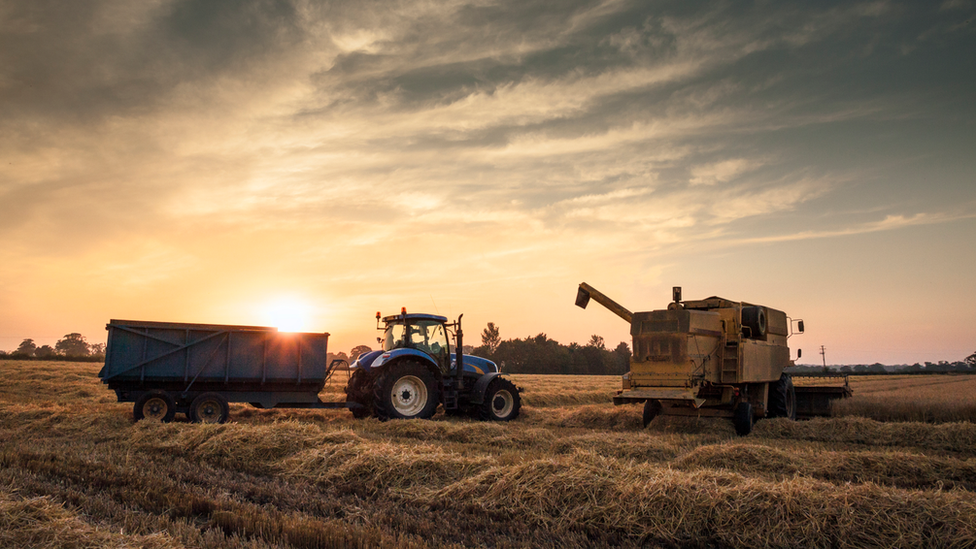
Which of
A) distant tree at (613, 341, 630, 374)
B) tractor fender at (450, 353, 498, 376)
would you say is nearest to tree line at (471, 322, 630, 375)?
distant tree at (613, 341, 630, 374)

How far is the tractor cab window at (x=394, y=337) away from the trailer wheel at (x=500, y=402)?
7.11 feet

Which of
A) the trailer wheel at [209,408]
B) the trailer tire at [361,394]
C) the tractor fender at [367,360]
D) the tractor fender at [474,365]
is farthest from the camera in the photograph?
the tractor fender at [474,365]

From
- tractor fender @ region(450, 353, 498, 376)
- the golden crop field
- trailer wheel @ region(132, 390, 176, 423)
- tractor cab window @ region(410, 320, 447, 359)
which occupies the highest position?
tractor cab window @ region(410, 320, 447, 359)

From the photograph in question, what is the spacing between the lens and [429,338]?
12828mm

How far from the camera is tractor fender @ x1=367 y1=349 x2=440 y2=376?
38.1 ft

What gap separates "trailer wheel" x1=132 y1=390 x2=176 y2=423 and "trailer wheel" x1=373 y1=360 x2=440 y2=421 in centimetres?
360

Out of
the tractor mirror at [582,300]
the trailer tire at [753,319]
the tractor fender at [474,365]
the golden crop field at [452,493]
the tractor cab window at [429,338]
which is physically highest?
the tractor mirror at [582,300]

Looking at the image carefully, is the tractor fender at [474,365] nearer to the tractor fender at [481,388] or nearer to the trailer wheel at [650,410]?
the tractor fender at [481,388]

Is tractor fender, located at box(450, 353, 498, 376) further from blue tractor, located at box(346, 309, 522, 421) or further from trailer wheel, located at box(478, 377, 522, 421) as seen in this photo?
trailer wheel, located at box(478, 377, 522, 421)

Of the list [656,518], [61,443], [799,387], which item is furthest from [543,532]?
[799,387]

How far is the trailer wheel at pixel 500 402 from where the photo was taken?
41.8 ft

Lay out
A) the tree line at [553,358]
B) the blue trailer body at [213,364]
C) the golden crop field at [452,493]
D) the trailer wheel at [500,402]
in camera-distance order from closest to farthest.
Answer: the golden crop field at [452,493] < the blue trailer body at [213,364] < the trailer wheel at [500,402] < the tree line at [553,358]

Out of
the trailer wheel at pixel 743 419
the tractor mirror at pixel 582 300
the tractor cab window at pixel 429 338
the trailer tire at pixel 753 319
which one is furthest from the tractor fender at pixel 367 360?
the trailer tire at pixel 753 319

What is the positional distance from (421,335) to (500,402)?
91.3 inches
